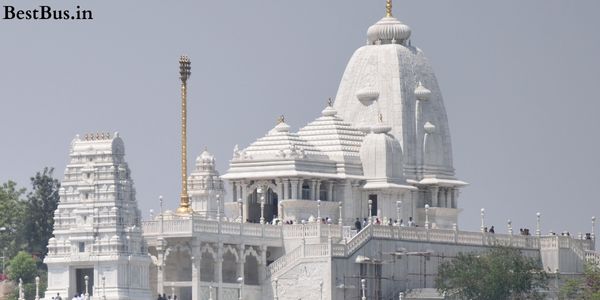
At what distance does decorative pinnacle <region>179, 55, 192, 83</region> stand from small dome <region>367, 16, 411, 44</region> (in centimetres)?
1830

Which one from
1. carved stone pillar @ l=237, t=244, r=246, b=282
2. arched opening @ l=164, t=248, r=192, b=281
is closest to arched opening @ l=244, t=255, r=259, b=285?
carved stone pillar @ l=237, t=244, r=246, b=282

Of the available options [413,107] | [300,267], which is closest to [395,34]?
[413,107]

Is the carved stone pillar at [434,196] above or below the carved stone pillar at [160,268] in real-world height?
above

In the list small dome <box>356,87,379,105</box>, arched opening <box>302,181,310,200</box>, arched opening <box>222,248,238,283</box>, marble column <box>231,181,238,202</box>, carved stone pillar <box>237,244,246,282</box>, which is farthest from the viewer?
small dome <box>356,87,379,105</box>

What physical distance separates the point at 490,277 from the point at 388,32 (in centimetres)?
2119

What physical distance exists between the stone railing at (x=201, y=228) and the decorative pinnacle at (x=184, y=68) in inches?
329

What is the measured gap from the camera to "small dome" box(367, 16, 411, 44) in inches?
6654

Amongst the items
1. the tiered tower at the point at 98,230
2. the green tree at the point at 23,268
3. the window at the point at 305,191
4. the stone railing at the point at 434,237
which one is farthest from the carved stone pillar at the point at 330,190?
the tiered tower at the point at 98,230

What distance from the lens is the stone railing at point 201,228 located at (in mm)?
148375

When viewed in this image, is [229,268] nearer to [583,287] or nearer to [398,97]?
[398,97]

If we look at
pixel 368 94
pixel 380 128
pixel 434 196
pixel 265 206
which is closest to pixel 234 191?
pixel 265 206

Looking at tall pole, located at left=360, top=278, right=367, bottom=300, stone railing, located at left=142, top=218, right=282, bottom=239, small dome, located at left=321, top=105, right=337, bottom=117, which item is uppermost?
small dome, located at left=321, top=105, right=337, bottom=117

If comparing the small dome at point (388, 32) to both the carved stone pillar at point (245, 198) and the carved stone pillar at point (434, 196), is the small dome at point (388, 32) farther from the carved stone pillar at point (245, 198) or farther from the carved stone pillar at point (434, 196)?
the carved stone pillar at point (245, 198)

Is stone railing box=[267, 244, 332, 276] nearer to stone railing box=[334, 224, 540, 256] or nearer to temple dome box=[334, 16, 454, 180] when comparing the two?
stone railing box=[334, 224, 540, 256]
